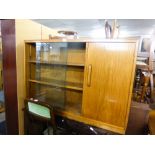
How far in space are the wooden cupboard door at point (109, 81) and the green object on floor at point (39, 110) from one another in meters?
0.45

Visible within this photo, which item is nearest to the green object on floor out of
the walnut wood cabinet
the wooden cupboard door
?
the walnut wood cabinet

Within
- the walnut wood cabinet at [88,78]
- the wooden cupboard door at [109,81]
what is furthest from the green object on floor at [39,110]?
the wooden cupboard door at [109,81]

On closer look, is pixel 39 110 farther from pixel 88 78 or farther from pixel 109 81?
pixel 109 81

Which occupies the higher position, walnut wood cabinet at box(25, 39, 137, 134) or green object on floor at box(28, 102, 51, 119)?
walnut wood cabinet at box(25, 39, 137, 134)

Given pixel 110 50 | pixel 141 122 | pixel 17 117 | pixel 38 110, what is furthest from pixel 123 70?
pixel 17 117

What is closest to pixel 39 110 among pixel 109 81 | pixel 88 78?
pixel 88 78

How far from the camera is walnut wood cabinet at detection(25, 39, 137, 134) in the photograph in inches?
53.1

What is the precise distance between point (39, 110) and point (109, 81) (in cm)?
91

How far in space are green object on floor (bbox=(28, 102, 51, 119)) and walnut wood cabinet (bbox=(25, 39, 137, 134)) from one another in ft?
0.73

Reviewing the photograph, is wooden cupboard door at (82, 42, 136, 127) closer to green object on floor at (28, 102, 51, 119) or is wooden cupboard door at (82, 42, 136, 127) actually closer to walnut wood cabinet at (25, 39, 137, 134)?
walnut wood cabinet at (25, 39, 137, 134)

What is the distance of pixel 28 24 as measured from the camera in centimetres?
200

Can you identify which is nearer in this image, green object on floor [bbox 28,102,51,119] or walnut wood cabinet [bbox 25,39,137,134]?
walnut wood cabinet [bbox 25,39,137,134]

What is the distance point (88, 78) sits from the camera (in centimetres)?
150
